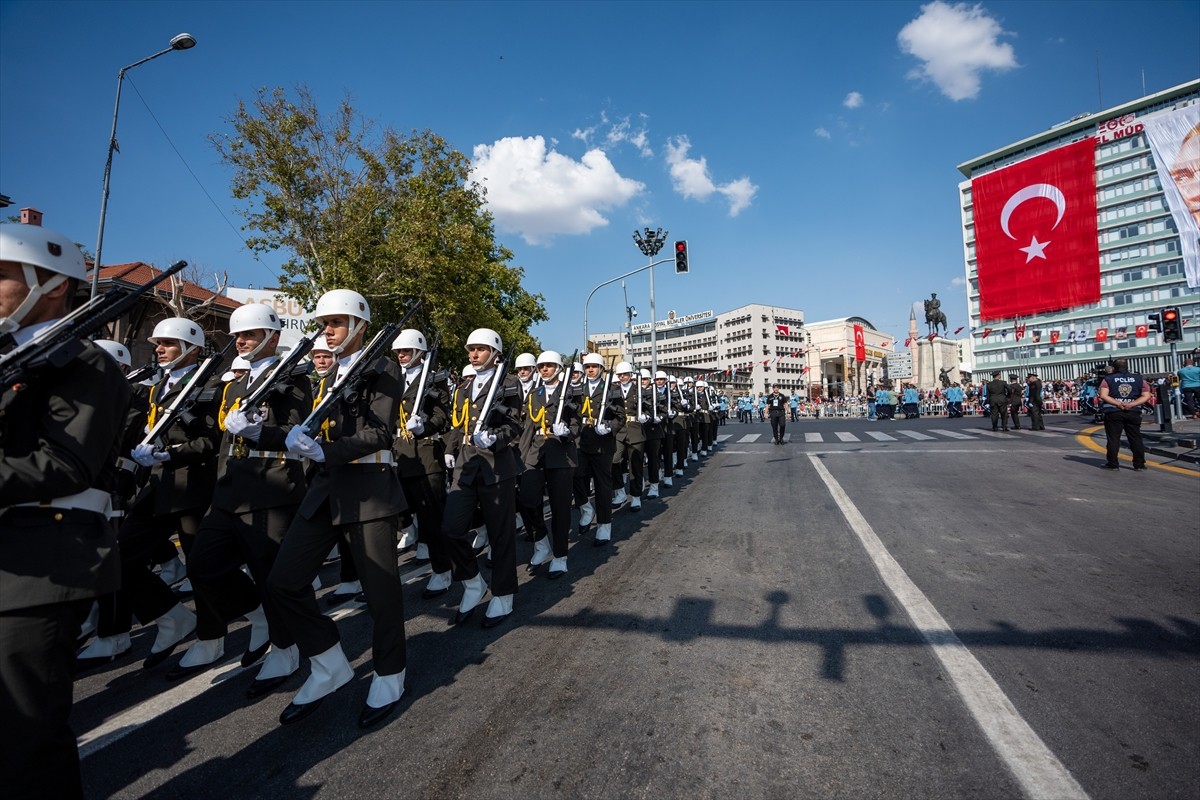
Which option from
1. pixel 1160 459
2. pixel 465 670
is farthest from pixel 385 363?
pixel 1160 459

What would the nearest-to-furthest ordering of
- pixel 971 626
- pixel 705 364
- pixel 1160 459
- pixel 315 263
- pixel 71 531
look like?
pixel 71 531 → pixel 971 626 → pixel 1160 459 → pixel 315 263 → pixel 705 364

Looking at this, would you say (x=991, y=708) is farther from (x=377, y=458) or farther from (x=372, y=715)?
(x=377, y=458)

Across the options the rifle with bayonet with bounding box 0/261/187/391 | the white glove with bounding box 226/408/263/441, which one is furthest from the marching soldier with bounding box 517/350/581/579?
the rifle with bayonet with bounding box 0/261/187/391

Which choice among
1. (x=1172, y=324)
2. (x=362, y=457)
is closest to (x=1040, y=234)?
(x=1172, y=324)

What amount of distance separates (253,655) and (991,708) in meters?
4.14

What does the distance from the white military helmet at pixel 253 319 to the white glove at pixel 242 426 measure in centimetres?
87

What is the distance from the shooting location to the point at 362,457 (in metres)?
3.19

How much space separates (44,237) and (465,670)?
2.82 m

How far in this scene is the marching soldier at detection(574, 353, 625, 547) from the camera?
6883 millimetres

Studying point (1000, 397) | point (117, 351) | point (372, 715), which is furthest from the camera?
point (1000, 397)

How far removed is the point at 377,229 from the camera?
64.1 feet

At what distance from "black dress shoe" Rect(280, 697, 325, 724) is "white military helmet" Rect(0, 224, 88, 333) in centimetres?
210

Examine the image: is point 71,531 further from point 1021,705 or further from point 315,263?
point 315,263

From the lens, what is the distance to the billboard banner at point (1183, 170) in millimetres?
52531
